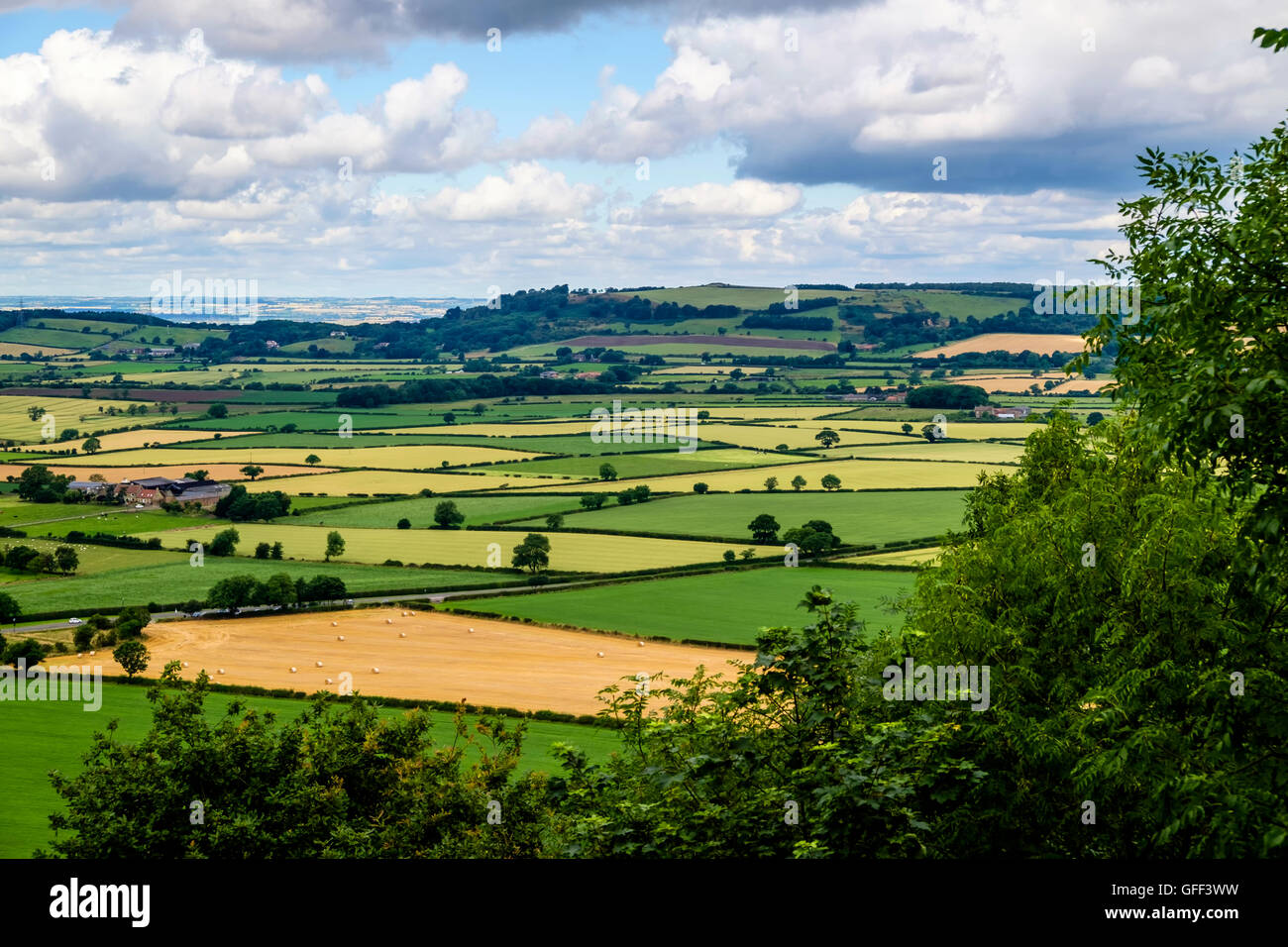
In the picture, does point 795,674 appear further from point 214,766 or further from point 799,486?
point 799,486

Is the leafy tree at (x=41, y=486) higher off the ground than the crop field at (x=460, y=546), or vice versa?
the leafy tree at (x=41, y=486)

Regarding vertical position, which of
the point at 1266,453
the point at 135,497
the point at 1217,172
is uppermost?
the point at 1217,172

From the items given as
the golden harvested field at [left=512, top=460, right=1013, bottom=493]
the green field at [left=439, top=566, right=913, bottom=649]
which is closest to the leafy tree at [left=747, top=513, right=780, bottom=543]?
the green field at [left=439, top=566, right=913, bottom=649]

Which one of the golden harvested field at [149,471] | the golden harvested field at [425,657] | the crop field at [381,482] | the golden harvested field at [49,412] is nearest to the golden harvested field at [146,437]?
the golden harvested field at [49,412]

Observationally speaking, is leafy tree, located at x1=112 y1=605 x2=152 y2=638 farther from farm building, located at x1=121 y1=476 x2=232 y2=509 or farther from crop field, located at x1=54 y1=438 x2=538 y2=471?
crop field, located at x1=54 y1=438 x2=538 y2=471

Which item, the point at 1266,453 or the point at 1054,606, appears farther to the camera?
the point at 1054,606

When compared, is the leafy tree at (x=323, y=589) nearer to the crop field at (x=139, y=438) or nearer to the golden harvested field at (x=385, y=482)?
the golden harvested field at (x=385, y=482)
